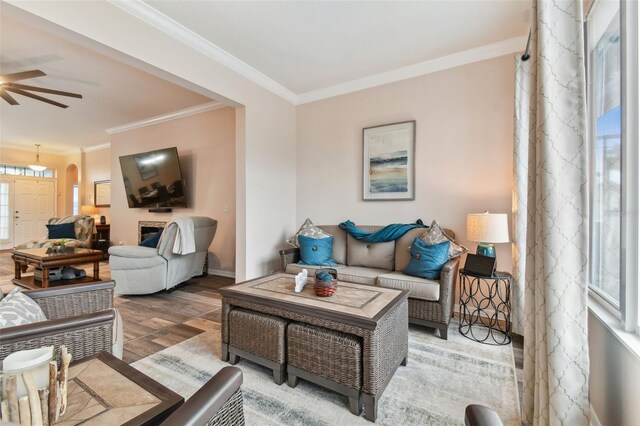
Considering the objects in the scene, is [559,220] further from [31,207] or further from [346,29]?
[31,207]

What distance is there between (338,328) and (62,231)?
6.90 meters

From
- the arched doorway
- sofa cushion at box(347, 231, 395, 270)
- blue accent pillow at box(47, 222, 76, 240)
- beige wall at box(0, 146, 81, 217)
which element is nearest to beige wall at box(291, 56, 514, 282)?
sofa cushion at box(347, 231, 395, 270)

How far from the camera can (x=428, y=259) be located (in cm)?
269

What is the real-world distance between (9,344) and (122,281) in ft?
9.60

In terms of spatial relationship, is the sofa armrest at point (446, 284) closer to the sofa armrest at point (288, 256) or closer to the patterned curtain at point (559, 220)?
the patterned curtain at point (559, 220)

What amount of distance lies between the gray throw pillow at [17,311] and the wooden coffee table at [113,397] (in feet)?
1.55

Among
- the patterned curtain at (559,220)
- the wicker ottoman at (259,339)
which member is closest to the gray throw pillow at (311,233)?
the wicker ottoman at (259,339)

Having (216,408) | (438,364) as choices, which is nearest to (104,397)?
(216,408)

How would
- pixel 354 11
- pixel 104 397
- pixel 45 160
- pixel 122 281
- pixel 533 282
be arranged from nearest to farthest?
pixel 104 397, pixel 533 282, pixel 354 11, pixel 122 281, pixel 45 160

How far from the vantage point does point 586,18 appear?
1.93 metres

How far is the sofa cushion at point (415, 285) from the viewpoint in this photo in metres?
2.51

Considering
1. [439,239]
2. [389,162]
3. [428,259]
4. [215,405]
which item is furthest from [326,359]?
[389,162]

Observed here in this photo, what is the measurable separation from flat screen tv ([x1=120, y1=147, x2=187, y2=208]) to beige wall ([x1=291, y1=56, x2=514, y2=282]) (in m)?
2.52

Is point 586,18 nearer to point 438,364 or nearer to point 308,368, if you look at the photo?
point 438,364
